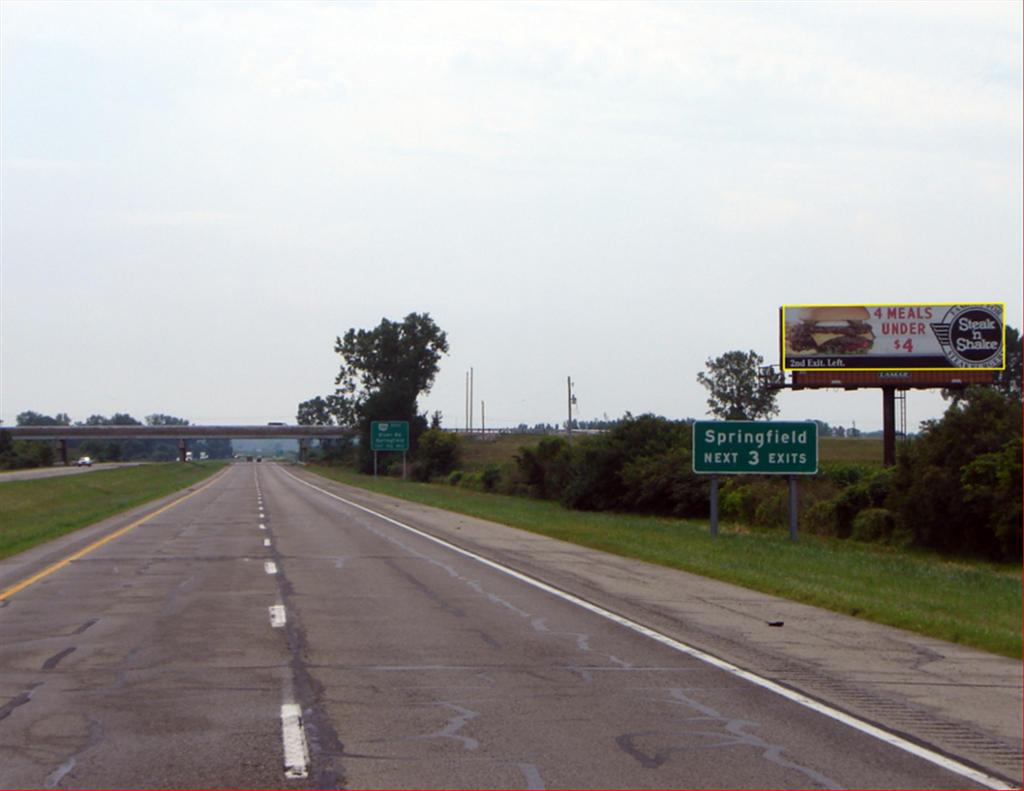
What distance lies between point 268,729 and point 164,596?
898 centimetres

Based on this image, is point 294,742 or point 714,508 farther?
point 714,508

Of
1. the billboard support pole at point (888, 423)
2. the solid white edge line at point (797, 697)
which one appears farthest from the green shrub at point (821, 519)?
the solid white edge line at point (797, 697)

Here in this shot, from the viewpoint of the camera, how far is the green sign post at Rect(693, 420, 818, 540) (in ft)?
105

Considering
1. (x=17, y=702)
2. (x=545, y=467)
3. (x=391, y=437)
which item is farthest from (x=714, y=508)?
(x=391, y=437)

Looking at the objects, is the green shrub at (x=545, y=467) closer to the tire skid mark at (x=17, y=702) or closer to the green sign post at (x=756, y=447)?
the green sign post at (x=756, y=447)

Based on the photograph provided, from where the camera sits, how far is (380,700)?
32.7 feet

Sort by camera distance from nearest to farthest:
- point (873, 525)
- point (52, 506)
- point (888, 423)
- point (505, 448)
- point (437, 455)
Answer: point (873, 525), point (888, 423), point (52, 506), point (437, 455), point (505, 448)

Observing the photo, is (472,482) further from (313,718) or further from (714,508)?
(313,718)

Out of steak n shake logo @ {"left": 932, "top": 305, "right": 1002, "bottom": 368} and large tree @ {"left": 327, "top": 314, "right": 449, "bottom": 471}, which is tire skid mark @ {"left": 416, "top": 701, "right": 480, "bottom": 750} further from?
large tree @ {"left": 327, "top": 314, "right": 449, "bottom": 471}

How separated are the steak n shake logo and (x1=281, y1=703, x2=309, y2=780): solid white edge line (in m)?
50.6

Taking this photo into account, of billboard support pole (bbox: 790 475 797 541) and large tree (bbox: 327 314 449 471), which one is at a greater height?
large tree (bbox: 327 314 449 471)

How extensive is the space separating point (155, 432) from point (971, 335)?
481 ft

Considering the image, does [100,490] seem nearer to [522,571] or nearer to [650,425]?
[650,425]

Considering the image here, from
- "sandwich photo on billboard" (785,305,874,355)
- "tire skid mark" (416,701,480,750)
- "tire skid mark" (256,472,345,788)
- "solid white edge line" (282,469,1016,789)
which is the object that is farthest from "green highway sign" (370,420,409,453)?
"tire skid mark" (416,701,480,750)
